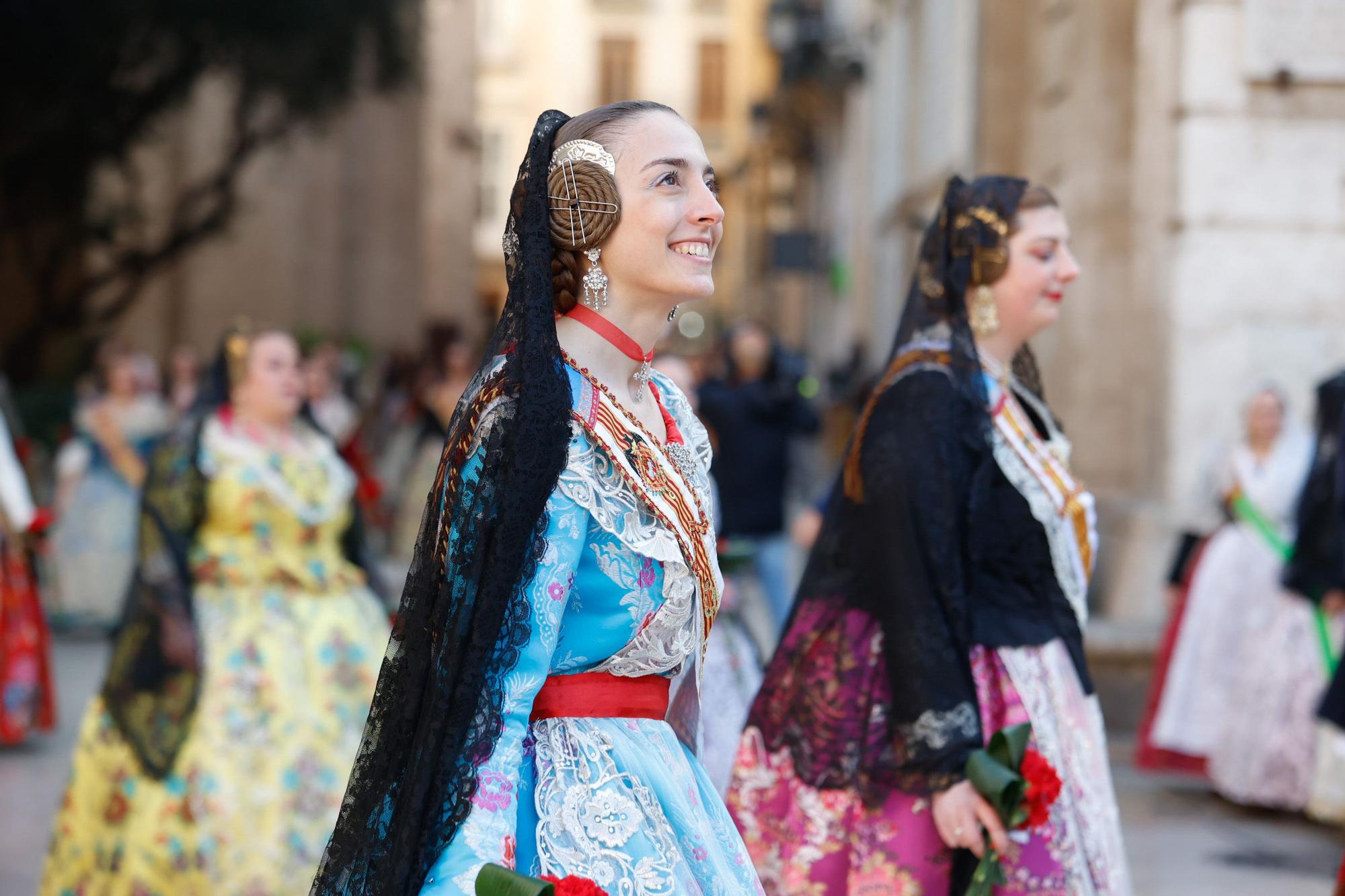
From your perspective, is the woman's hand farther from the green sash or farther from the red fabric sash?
the green sash

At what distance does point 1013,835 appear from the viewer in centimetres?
376

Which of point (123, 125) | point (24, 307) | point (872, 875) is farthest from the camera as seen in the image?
point (24, 307)

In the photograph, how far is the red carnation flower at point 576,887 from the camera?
91.8 inches

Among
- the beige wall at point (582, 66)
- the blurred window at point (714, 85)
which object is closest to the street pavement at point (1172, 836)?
the beige wall at point (582, 66)

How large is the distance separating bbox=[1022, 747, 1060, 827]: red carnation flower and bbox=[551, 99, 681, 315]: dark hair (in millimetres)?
1376

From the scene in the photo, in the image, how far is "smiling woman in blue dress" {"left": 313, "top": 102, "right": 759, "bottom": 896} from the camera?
8.23 ft

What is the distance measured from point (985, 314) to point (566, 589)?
184cm

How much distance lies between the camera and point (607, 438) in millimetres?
2688

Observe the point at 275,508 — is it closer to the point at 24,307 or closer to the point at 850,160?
the point at 24,307

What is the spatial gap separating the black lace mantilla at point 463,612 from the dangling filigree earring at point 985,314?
5.50 feet

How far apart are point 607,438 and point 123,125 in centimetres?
1602

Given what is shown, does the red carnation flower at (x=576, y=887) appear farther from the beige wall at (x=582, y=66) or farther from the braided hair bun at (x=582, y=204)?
the beige wall at (x=582, y=66)

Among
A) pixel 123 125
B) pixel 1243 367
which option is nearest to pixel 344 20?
pixel 123 125

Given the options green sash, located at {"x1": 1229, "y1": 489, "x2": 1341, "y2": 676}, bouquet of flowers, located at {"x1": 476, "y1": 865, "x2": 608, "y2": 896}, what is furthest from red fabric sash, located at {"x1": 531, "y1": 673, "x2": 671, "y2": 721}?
green sash, located at {"x1": 1229, "y1": 489, "x2": 1341, "y2": 676}
